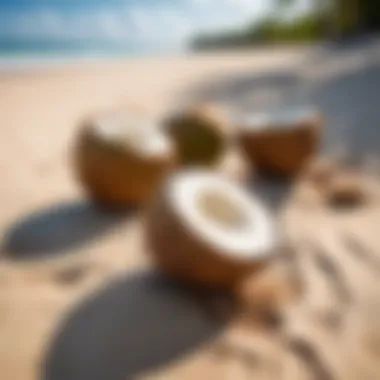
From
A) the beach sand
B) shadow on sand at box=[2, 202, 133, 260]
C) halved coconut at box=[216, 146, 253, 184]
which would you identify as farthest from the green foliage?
shadow on sand at box=[2, 202, 133, 260]

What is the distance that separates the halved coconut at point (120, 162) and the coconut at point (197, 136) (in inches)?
11.9

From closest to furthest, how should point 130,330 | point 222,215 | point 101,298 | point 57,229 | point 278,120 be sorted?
point 130,330 < point 101,298 < point 222,215 < point 57,229 < point 278,120

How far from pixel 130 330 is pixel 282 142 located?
1524mm

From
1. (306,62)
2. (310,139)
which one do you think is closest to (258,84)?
(306,62)

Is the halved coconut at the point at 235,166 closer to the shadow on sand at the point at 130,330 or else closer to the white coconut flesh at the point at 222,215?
the white coconut flesh at the point at 222,215

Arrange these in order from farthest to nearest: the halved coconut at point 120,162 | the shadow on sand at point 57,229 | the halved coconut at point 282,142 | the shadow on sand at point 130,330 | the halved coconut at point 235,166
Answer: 1. the halved coconut at point 235,166
2. the halved coconut at point 282,142
3. the halved coconut at point 120,162
4. the shadow on sand at point 57,229
5. the shadow on sand at point 130,330

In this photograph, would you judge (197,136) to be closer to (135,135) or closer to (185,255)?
(135,135)

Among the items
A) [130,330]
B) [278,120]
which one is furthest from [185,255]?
[278,120]

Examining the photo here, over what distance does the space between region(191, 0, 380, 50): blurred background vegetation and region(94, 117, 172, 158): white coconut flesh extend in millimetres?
5371

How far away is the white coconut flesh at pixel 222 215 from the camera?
6.51 ft

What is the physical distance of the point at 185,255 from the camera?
1.95m

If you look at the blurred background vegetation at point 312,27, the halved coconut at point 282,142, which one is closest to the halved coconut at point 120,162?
the halved coconut at point 282,142

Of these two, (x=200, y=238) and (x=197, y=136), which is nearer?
(x=200, y=238)

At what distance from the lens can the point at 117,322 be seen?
192cm
